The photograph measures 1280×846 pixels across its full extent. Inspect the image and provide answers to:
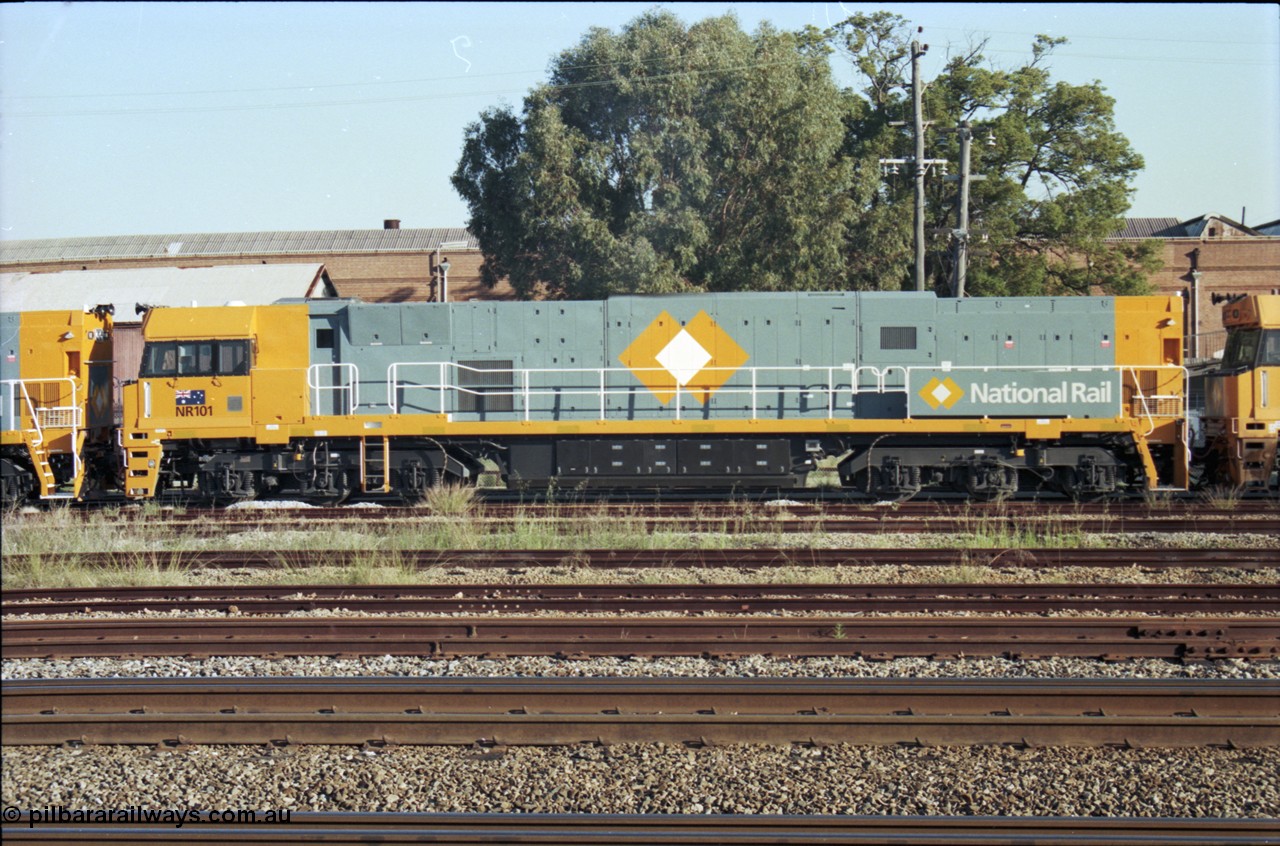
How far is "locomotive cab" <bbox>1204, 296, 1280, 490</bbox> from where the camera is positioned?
15.3 m

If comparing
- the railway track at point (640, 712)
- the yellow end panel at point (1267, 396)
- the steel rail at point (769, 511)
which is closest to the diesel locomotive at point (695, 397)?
the yellow end panel at point (1267, 396)

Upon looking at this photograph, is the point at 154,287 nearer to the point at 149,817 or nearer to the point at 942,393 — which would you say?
the point at 942,393

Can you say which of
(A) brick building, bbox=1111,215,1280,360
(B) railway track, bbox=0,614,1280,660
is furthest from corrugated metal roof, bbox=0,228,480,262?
(B) railway track, bbox=0,614,1280,660

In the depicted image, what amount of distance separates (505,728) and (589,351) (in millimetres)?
10596

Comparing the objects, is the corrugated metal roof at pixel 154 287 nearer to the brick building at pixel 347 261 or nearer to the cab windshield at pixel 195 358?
the brick building at pixel 347 261

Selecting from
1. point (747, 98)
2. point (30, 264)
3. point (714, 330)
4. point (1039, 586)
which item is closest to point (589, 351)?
point (714, 330)

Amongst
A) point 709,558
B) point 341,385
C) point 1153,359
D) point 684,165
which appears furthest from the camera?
point 684,165

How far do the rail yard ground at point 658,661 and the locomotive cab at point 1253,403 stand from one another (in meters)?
1.22

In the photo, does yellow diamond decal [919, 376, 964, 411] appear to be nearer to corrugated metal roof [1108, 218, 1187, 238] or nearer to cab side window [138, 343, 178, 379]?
cab side window [138, 343, 178, 379]

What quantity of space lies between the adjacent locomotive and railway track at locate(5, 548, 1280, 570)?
16.9ft

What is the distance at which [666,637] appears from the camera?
820 cm

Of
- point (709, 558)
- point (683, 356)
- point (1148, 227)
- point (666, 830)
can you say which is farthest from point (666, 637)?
point (1148, 227)

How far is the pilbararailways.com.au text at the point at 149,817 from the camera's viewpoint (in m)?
4.84

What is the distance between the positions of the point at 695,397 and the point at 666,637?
26.8ft
